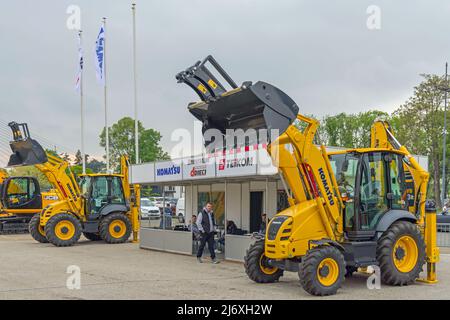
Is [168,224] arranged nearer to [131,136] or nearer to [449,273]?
[449,273]

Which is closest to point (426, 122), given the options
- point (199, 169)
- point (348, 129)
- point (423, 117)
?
point (423, 117)

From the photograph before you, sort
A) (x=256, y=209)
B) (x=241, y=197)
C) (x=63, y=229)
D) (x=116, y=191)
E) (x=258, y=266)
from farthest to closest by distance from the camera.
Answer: (x=116, y=191) → (x=63, y=229) → (x=241, y=197) → (x=256, y=209) → (x=258, y=266)

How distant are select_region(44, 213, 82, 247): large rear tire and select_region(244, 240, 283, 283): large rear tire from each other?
11.2 metres

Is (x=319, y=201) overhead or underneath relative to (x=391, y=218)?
overhead

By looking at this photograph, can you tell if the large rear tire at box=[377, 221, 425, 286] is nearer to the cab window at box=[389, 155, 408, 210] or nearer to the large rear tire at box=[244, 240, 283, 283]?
the cab window at box=[389, 155, 408, 210]

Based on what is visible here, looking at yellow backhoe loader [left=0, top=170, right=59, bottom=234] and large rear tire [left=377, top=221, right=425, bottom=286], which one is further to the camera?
yellow backhoe loader [left=0, top=170, right=59, bottom=234]

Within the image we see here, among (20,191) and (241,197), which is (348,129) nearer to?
(20,191)

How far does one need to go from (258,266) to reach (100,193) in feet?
40.1

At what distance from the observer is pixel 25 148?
2156cm

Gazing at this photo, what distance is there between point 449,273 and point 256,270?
192 inches

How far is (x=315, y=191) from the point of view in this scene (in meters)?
11.0

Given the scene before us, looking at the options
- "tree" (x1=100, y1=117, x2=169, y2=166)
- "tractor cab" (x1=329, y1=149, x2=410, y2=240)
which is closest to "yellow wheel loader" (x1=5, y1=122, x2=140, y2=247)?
"tractor cab" (x1=329, y1=149, x2=410, y2=240)

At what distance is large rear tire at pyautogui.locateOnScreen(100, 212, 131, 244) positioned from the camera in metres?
21.9
